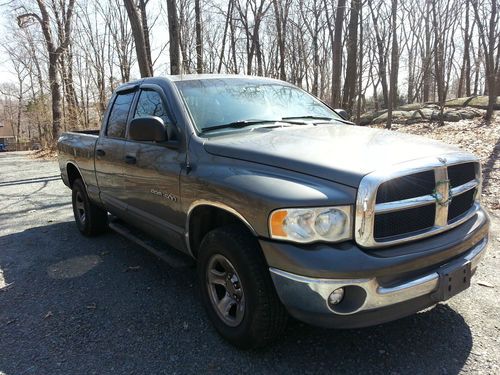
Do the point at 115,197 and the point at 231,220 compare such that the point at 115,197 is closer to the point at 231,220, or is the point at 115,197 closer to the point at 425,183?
the point at 231,220

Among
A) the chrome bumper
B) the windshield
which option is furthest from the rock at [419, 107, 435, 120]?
the chrome bumper

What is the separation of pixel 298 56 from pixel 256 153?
81.9 feet

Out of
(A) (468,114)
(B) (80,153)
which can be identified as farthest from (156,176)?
(A) (468,114)

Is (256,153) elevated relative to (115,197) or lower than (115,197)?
elevated

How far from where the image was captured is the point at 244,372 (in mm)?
2520

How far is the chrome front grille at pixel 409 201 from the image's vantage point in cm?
217

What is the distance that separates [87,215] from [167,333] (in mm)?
2751

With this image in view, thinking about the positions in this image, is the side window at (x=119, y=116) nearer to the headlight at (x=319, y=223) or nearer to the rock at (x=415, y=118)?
the headlight at (x=319, y=223)

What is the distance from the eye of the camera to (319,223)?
220 centimetres

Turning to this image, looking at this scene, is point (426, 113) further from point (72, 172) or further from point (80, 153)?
point (80, 153)

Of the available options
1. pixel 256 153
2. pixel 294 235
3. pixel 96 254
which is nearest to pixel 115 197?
pixel 96 254

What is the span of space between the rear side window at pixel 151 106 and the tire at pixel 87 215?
1.77m

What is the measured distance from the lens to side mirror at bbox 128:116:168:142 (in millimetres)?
3111

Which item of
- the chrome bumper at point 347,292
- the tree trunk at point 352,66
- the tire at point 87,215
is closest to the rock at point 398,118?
the tree trunk at point 352,66
